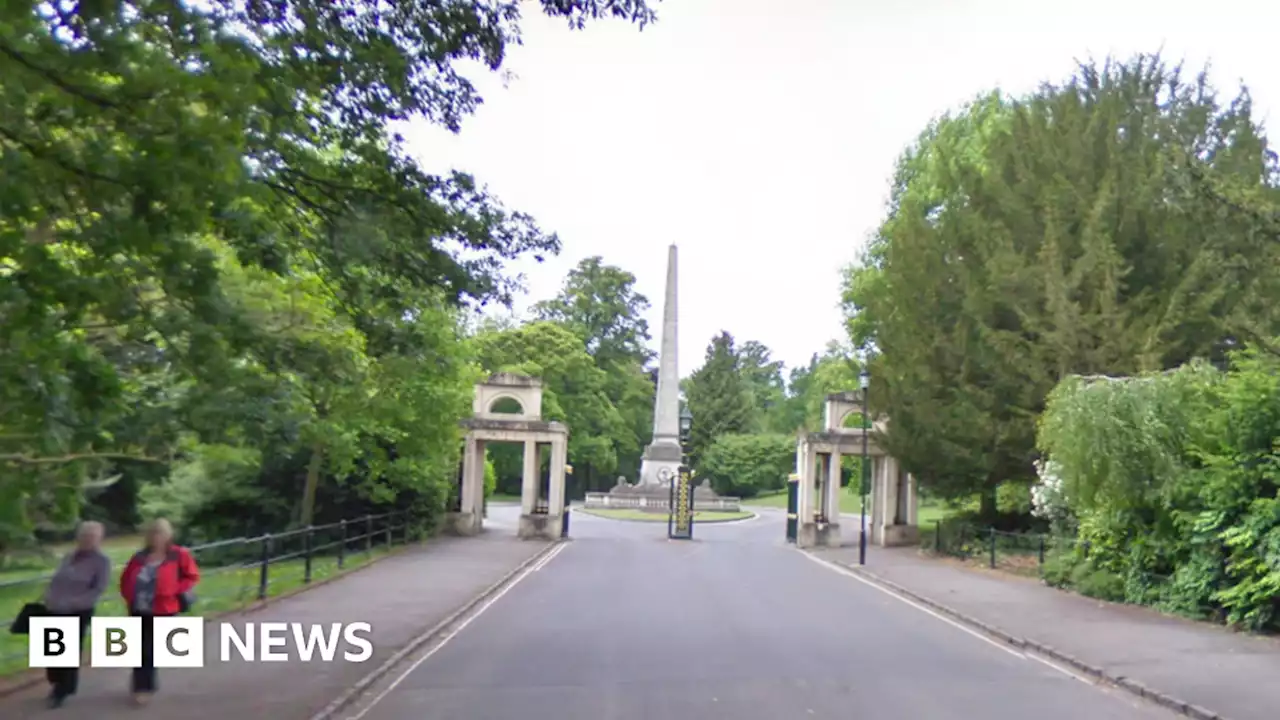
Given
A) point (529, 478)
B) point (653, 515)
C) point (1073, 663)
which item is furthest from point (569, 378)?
point (1073, 663)

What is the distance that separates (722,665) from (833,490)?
27.6 meters

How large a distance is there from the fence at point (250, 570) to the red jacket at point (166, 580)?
44.6 inches

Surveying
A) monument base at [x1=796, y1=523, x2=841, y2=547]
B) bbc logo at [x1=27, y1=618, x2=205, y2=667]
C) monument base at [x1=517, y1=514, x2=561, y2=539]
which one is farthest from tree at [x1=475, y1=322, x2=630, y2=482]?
bbc logo at [x1=27, y1=618, x2=205, y2=667]

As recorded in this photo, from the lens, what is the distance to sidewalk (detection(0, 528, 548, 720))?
9016 mm

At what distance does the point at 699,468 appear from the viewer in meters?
90.9

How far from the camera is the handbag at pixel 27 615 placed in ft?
28.9

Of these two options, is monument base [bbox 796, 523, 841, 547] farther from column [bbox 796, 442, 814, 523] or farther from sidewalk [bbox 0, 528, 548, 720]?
sidewalk [bbox 0, 528, 548, 720]

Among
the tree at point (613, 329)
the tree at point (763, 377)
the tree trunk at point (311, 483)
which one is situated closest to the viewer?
the tree trunk at point (311, 483)

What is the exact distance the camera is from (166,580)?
29.9 feet

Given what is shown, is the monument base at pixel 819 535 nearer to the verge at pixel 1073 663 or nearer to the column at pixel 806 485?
the column at pixel 806 485

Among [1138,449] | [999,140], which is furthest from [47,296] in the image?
[999,140]

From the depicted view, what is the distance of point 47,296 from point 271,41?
3715 mm

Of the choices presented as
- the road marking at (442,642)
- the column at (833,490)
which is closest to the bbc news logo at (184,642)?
the road marking at (442,642)

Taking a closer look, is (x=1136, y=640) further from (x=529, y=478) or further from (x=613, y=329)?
(x=613, y=329)
